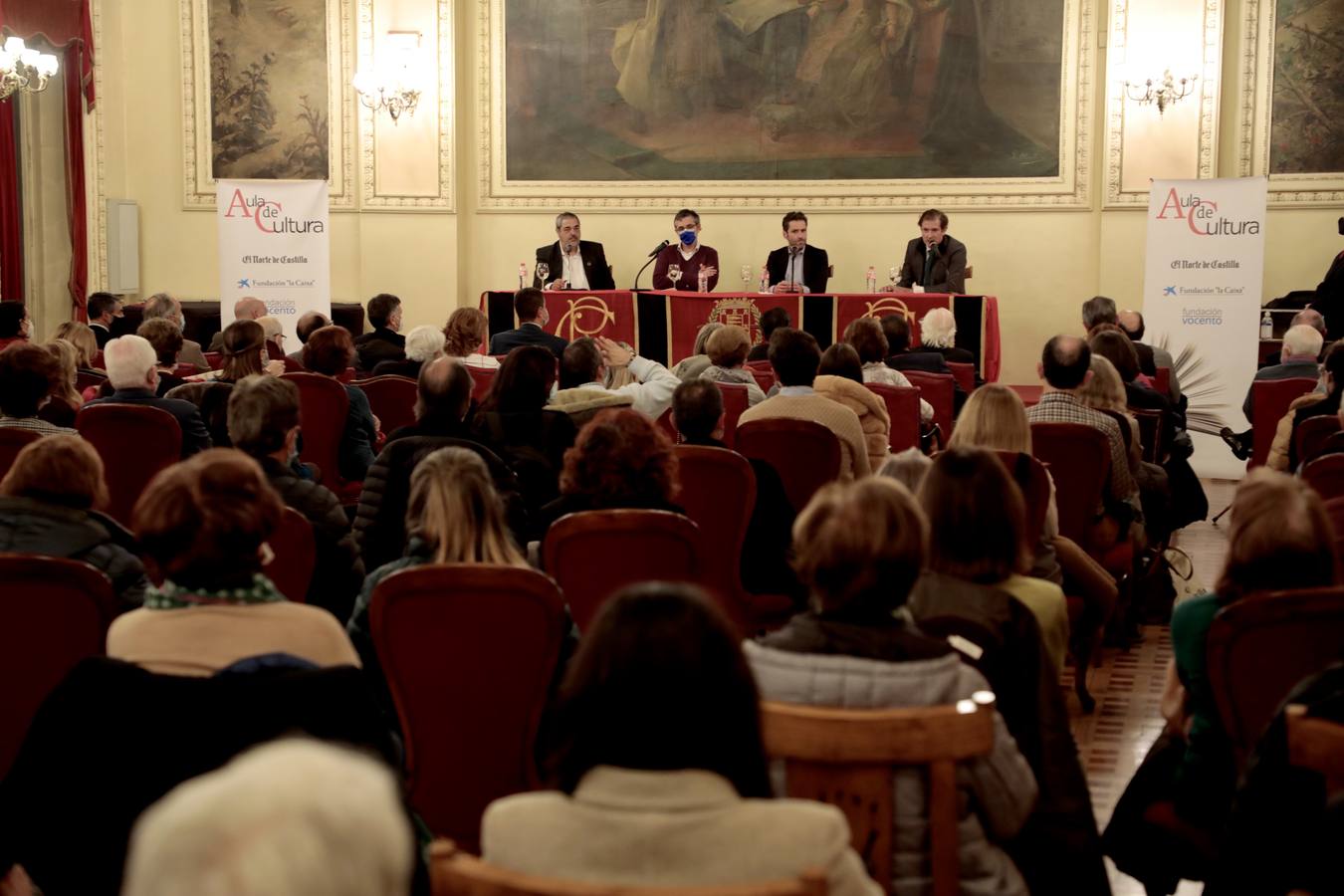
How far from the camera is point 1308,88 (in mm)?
12555

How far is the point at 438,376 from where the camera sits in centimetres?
523

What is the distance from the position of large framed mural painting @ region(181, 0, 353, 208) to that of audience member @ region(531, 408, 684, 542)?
10.5 m

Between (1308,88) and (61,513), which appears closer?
(61,513)

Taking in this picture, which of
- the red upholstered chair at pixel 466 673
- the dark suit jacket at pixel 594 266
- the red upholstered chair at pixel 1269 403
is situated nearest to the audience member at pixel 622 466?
the red upholstered chair at pixel 466 673

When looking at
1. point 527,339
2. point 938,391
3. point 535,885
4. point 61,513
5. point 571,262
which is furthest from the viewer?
point 571,262

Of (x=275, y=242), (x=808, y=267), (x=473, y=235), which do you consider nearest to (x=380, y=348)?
(x=275, y=242)

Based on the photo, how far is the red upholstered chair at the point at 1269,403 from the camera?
307 inches

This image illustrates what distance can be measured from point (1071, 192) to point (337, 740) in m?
11.7

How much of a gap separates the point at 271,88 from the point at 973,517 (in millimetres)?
12270

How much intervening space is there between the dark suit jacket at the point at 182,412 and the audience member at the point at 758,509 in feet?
6.67

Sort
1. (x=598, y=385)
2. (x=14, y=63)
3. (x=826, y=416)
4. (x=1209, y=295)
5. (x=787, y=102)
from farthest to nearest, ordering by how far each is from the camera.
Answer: (x=787, y=102) < (x=14, y=63) < (x=1209, y=295) < (x=598, y=385) < (x=826, y=416)

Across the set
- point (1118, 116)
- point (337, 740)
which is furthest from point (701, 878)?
point (1118, 116)

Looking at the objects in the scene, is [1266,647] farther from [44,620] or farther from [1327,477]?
[44,620]

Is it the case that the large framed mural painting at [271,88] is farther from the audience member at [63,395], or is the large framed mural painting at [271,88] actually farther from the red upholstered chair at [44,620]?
the red upholstered chair at [44,620]
